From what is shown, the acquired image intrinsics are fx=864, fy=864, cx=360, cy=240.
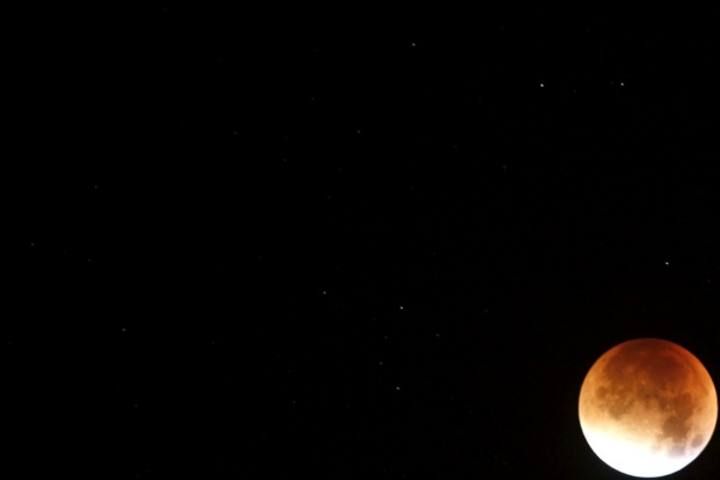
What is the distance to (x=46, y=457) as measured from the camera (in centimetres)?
995

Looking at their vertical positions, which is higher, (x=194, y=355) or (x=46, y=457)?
(x=194, y=355)

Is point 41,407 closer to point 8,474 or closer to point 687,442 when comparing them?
point 8,474

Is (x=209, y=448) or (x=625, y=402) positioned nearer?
(x=625, y=402)

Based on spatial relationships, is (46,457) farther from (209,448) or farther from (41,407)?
(209,448)

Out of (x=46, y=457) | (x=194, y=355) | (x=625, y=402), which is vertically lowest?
(x=46, y=457)

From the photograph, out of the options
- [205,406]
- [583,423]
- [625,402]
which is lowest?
[205,406]

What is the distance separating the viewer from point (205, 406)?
9891 mm

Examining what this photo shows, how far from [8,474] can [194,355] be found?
95.3 inches

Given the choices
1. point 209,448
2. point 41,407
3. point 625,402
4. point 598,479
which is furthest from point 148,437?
point 625,402

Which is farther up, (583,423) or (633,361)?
(633,361)

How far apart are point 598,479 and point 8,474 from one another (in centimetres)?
669

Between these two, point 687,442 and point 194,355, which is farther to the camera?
point 194,355

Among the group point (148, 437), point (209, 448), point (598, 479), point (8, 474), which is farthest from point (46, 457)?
point (598, 479)

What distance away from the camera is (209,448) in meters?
9.87
